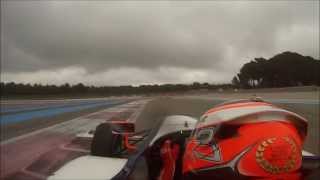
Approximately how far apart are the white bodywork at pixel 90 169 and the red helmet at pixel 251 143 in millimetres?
731

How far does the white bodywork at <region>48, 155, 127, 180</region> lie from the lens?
10.0 ft

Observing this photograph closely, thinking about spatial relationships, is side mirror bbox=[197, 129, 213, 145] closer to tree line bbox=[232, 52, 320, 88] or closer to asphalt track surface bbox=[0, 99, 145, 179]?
asphalt track surface bbox=[0, 99, 145, 179]

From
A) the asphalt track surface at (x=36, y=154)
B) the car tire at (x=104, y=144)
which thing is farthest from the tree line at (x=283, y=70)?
the car tire at (x=104, y=144)

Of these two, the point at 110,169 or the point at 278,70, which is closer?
the point at 110,169

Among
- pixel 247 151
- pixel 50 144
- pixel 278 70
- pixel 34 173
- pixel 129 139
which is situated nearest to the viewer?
pixel 247 151

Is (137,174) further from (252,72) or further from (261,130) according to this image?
(252,72)

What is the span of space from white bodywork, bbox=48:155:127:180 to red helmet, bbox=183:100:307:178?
2.40 ft

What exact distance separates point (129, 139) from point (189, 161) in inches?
83.0

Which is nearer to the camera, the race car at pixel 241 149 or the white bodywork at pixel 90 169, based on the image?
the race car at pixel 241 149

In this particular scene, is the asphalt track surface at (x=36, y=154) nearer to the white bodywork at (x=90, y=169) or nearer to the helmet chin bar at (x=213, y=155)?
the white bodywork at (x=90, y=169)

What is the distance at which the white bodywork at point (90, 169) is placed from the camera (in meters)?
3.06

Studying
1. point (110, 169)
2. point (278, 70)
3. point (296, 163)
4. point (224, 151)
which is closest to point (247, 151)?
point (224, 151)

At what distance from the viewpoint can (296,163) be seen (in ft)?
8.08

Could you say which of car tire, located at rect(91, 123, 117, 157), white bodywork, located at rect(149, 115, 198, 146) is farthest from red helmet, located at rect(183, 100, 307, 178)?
car tire, located at rect(91, 123, 117, 157)
